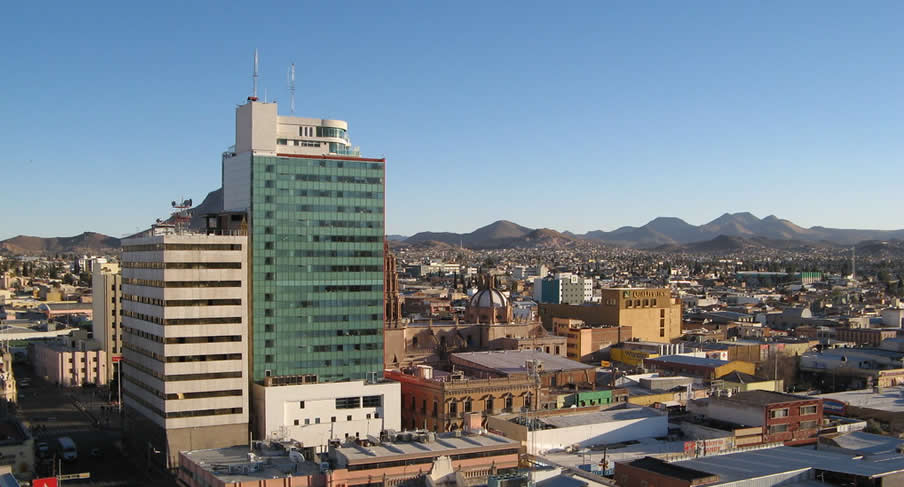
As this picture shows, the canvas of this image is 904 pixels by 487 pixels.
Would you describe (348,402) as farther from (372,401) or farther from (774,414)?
(774,414)

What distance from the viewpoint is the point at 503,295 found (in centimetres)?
12600

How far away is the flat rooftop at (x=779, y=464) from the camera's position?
57469 mm

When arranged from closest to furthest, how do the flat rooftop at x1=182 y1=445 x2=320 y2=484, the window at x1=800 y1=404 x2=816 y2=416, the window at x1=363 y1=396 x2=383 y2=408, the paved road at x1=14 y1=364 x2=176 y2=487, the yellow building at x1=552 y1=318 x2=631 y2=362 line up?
1. the flat rooftop at x1=182 y1=445 x2=320 y2=484
2. the paved road at x1=14 y1=364 x2=176 y2=487
3. the window at x1=800 y1=404 x2=816 y2=416
4. the window at x1=363 y1=396 x2=383 y2=408
5. the yellow building at x1=552 y1=318 x2=631 y2=362

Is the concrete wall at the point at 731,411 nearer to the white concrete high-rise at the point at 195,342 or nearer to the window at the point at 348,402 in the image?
the window at the point at 348,402

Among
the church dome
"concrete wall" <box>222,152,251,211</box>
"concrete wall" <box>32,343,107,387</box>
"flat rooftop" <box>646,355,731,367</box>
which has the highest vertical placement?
"concrete wall" <box>222,152,251,211</box>

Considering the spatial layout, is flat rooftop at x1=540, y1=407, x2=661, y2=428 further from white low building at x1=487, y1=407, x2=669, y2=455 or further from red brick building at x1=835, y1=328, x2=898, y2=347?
red brick building at x1=835, y1=328, x2=898, y2=347

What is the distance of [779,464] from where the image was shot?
198ft

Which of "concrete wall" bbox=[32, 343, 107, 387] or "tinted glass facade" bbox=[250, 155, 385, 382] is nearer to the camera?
"tinted glass facade" bbox=[250, 155, 385, 382]

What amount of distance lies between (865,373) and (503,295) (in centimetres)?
4478

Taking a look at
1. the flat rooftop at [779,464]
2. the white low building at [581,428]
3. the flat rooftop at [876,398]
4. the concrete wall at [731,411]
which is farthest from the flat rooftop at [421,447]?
the flat rooftop at [876,398]

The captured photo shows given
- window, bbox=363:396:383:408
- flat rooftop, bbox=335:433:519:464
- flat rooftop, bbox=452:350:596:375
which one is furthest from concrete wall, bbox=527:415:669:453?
flat rooftop, bbox=452:350:596:375

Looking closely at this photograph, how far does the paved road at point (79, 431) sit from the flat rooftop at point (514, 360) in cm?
3558

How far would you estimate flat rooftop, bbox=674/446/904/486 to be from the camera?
57.5 metres

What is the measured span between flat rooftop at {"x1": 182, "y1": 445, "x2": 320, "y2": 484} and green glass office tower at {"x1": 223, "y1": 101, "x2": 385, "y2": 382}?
13.2 metres
